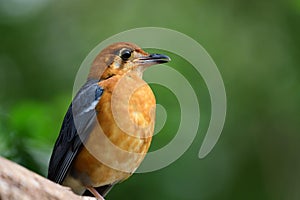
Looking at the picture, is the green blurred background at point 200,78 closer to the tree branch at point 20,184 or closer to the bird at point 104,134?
the bird at point 104,134

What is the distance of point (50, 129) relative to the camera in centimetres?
752

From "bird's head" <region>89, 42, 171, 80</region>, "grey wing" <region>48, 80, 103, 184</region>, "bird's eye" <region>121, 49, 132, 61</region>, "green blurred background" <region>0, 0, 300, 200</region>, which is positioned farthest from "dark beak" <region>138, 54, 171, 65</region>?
"green blurred background" <region>0, 0, 300, 200</region>

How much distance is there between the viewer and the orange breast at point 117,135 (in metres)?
6.12

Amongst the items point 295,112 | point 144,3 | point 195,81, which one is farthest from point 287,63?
point 144,3

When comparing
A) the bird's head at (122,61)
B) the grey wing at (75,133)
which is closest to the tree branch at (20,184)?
the grey wing at (75,133)

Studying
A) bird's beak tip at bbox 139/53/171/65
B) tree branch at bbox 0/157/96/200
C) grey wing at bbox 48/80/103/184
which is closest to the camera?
tree branch at bbox 0/157/96/200

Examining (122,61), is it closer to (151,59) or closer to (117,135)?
(151,59)

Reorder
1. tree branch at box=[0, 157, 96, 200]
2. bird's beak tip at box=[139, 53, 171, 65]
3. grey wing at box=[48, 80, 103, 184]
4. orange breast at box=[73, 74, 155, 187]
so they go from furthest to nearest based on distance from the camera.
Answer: bird's beak tip at box=[139, 53, 171, 65] → grey wing at box=[48, 80, 103, 184] → orange breast at box=[73, 74, 155, 187] → tree branch at box=[0, 157, 96, 200]

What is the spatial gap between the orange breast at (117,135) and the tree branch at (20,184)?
1357 mm

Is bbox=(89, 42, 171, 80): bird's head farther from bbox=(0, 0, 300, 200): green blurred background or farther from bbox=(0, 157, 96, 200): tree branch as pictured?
bbox=(0, 157, 96, 200): tree branch

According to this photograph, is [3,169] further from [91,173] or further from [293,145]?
[293,145]

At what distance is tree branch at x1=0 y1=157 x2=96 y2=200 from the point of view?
4488 mm

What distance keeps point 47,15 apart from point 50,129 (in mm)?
4246

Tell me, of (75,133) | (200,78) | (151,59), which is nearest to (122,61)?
(151,59)
